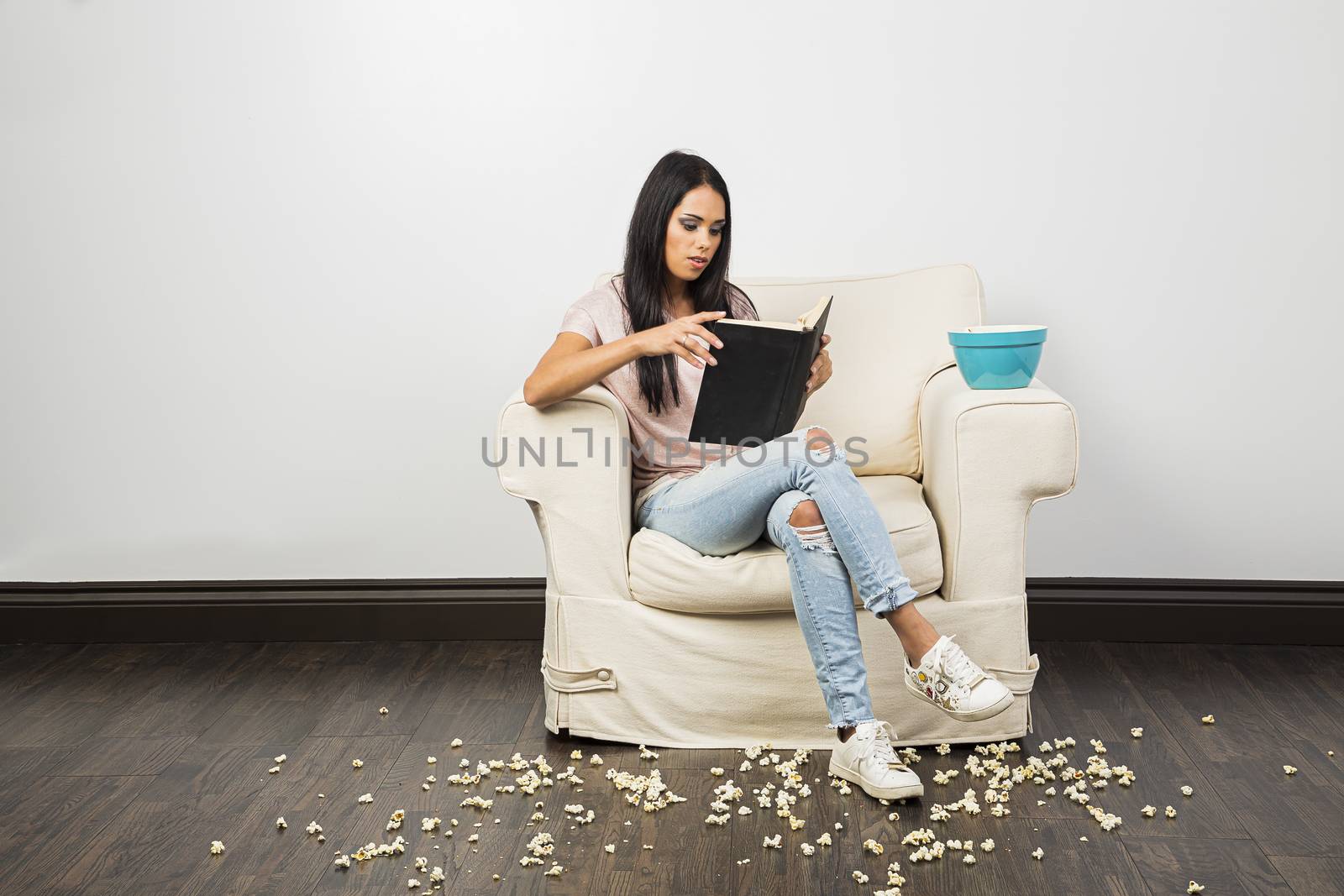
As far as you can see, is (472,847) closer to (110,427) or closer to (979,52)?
(110,427)

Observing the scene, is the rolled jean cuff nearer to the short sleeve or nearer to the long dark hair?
the long dark hair

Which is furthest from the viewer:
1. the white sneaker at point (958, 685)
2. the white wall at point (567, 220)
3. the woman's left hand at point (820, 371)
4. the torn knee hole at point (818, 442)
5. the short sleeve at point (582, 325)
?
the white wall at point (567, 220)

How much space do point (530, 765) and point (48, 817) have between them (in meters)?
0.76

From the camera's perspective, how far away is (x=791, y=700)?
6.73ft

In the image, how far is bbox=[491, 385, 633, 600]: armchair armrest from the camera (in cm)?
202

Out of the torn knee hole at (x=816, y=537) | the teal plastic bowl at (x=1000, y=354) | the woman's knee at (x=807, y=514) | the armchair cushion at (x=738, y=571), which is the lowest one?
the armchair cushion at (x=738, y=571)

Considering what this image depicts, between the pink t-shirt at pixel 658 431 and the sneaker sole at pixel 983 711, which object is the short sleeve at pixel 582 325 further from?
the sneaker sole at pixel 983 711

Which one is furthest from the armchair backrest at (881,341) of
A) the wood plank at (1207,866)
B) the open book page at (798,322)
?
the wood plank at (1207,866)

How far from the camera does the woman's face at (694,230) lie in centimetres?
207

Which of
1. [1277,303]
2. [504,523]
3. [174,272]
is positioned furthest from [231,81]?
[1277,303]

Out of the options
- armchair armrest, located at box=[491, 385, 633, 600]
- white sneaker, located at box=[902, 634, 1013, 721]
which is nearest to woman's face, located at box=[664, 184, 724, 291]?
armchair armrest, located at box=[491, 385, 633, 600]

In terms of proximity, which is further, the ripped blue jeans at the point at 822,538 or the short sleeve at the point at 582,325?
the short sleeve at the point at 582,325

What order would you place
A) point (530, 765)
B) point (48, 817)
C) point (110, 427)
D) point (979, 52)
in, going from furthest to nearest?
1. point (110, 427)
2. point (979, 52)
3. point (530, 765)
4. point (48, 817)

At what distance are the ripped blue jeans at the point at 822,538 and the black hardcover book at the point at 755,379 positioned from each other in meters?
0.05
